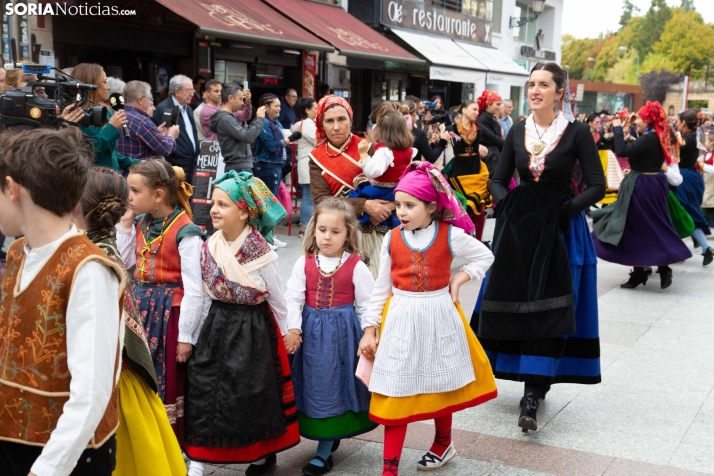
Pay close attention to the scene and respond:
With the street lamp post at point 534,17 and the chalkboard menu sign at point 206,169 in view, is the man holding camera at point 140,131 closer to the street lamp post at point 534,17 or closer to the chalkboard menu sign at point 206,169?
the chalkboard menu sign at point 206,169

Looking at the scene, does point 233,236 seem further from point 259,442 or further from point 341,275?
point 259,442

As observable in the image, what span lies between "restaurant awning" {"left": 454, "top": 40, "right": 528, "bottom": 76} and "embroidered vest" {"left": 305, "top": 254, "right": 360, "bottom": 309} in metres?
19.3

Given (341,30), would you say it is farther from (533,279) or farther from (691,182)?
(533,279)

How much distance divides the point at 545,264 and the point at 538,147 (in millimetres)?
658

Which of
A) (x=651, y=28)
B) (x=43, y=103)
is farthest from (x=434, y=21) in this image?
(x=651, y=28)

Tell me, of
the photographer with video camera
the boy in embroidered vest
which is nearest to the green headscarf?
the boy in embroidered vest

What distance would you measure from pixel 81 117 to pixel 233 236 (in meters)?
2.24

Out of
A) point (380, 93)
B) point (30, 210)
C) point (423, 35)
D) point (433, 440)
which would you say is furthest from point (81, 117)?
point (423, 35)

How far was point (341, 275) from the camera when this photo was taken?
4.00m

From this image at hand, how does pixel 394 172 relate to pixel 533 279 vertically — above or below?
above

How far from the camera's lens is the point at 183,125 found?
846 cm

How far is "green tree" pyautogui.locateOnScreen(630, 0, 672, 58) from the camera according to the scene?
108 meters

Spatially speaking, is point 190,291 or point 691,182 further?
point 691,182

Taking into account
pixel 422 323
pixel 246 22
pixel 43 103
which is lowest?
pixel 422 323
